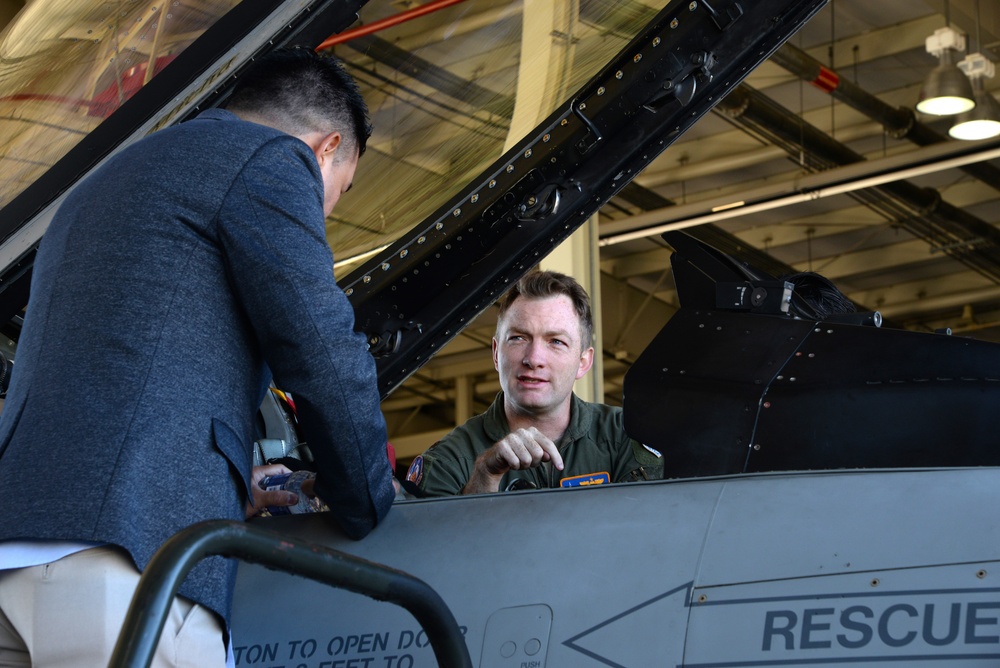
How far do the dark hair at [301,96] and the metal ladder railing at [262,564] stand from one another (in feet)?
2.91

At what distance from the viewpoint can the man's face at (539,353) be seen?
11.1 ft

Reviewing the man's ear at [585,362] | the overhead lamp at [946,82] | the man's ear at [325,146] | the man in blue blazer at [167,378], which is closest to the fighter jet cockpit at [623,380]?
the man in blue blazer at [167,378]

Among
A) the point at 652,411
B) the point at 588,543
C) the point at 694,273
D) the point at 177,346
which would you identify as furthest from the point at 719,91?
the point at 177,346

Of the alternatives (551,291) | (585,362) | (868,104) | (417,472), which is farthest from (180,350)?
(868,104)

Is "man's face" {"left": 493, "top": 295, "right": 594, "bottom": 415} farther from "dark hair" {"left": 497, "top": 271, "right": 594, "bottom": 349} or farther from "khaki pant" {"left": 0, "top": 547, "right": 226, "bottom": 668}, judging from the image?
"khaki pant" {"left": 0, "top": 547, "right": 226, "bottom": 668}

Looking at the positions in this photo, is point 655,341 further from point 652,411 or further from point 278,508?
point 278,508

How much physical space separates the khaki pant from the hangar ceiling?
124 centimetres

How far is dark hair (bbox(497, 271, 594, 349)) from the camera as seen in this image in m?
3.51

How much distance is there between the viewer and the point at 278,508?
2174mm

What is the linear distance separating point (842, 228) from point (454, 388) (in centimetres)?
742

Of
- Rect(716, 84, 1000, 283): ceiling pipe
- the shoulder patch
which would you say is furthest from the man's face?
Rect(716, 84, 1000, 283): ceiling pipe

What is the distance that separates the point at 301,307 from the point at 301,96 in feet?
1.48

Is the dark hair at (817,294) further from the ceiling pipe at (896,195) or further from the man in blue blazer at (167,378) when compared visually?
the ceiling pipe at (896,195)

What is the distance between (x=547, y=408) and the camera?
11.1 ft
